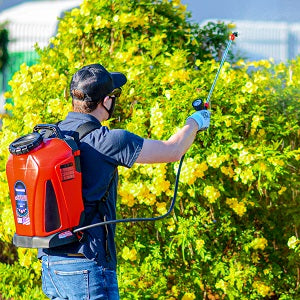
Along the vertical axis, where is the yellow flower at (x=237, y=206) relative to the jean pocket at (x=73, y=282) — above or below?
below

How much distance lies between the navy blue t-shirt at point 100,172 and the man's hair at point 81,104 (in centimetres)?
13

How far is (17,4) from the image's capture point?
19.0 m

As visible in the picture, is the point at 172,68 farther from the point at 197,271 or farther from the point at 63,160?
the point at 63,160

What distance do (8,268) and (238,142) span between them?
1554mm

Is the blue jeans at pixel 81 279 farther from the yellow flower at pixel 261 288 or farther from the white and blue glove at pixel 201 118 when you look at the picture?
the yellow flower at pixel 261 288

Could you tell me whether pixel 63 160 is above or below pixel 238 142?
above

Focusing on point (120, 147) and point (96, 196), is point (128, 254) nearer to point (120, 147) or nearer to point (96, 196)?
point (96, 196)

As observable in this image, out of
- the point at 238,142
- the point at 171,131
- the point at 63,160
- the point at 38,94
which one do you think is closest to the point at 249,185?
A: the point at 238,142

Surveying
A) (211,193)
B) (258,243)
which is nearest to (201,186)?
(211,193)

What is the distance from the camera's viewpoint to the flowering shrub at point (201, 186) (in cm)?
428

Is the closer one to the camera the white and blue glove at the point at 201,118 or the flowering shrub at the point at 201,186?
the white and blue glove at the point at 201,118

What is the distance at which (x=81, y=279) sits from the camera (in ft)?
9.82

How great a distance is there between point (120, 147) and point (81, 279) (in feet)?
1.70

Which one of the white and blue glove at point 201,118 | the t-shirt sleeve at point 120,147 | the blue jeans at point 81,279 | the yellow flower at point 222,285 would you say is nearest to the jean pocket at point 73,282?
the blue jeans at point 81,279
